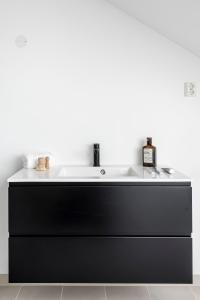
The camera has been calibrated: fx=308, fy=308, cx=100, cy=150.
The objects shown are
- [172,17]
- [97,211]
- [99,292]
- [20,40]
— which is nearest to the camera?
[97,211]

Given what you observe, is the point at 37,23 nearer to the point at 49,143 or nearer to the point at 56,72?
the point at 56,72

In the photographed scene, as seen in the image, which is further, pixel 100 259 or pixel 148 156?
pixel 148 156

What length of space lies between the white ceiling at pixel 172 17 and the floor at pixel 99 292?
5.50 ft

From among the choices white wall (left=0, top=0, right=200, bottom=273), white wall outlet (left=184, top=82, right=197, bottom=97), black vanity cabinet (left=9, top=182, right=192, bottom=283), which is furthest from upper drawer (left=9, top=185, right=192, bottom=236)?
white wall outlet (left=184, top=82, right=197, bottom=97)

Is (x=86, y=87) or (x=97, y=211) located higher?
(x=86, y=87)

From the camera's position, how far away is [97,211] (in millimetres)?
1724

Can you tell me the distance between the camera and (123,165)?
2.25 metres

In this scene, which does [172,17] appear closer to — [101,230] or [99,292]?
[101,230]

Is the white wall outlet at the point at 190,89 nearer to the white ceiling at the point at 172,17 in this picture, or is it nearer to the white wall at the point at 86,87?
the white wall at the point at 86,87

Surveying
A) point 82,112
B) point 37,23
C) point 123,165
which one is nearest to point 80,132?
point 82,112

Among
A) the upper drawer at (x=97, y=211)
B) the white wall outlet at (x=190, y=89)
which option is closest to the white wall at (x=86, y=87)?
the white wall outlet at (x=190, y=89)

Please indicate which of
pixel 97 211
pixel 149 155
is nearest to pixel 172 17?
pixel 149 155

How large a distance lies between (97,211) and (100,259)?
273 mm

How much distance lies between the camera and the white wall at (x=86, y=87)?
87.2 inches
